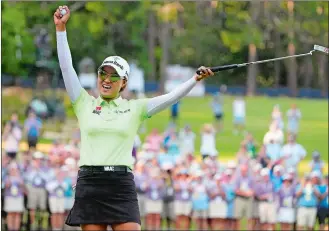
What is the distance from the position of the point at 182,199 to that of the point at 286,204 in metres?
1.52

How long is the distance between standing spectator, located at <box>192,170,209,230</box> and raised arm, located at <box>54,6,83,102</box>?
10437mm

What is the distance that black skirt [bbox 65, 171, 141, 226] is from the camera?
5.73m

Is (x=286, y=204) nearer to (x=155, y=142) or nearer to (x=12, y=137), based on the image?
(x=155, y=142)

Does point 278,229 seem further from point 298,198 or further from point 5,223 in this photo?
point 5,223

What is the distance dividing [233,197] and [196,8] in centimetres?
4013

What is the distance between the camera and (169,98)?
591 cm

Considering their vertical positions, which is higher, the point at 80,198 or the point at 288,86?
the point at 288,86

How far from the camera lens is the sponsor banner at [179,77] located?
2232 inches

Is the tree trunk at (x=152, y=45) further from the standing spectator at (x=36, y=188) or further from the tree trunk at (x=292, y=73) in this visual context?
the standing spectator at (x=36, y=188)

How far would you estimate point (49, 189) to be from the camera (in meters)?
16.5

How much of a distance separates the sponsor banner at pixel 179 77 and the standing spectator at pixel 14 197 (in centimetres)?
3826

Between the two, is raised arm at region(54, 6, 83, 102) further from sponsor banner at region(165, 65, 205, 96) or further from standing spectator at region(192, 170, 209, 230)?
sponsor banner at region(165, 65, 205, 96)

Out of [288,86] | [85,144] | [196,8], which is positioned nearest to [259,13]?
[196,8]

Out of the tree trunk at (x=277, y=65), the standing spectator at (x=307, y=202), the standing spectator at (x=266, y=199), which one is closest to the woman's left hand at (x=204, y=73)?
the standing spectator at (x=307, y=202)
